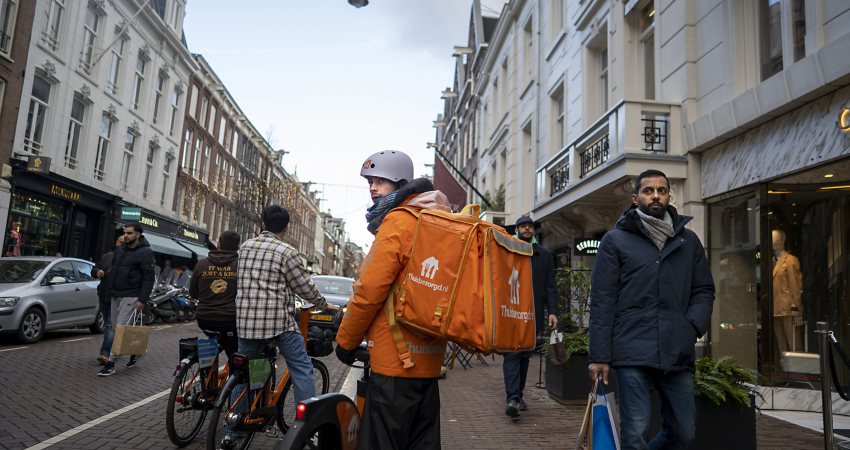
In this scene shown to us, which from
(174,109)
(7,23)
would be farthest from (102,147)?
(174,109)

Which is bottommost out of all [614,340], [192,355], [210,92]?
[192,355]

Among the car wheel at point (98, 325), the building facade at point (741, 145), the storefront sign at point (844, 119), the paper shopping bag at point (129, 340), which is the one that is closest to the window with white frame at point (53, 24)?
the car wheel at point (98, 325)

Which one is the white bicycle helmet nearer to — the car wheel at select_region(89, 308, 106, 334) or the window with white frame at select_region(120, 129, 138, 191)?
the car wheel at select_region(89, 308, 106, 334)

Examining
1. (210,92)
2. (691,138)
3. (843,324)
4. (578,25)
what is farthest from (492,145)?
(210,92)

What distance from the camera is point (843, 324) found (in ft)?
20.4

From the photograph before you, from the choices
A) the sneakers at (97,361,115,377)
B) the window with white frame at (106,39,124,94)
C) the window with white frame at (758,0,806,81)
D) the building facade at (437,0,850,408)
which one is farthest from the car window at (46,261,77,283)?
the window with white frame at (106,39,124,94)

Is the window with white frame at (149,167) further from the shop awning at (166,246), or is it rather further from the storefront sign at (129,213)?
the storefront sign at (129,213)

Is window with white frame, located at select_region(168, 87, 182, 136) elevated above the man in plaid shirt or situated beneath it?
elevated above

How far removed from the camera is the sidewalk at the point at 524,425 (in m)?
4.69

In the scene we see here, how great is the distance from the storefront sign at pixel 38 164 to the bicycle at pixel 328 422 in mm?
17801

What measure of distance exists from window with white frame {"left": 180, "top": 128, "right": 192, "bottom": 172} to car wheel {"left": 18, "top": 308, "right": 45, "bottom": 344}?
2153 centimetres

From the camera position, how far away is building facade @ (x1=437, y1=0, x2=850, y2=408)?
5973mm

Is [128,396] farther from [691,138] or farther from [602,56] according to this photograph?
[602,56]

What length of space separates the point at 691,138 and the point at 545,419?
484 centimetres
